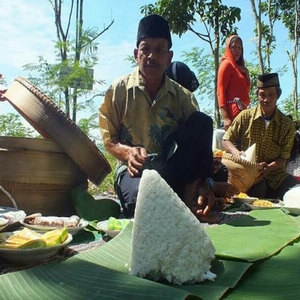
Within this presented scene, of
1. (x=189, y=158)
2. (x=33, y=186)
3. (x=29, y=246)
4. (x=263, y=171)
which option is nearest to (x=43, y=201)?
(x=33, y=186)

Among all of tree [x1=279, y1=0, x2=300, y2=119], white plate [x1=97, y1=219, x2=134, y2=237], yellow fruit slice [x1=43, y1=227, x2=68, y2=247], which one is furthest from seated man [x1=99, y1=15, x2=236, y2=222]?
tree [x1=279, y1=0, x2=300, y2=119]

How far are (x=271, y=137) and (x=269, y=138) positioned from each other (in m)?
0.02

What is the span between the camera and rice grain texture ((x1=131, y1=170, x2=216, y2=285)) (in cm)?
122

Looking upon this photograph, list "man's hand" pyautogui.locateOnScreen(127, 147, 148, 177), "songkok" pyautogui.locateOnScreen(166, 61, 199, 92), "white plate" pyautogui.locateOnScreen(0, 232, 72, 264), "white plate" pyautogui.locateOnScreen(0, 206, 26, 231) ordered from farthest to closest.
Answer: "songkok" pyautogui.locateOnScreen(166, 61, 199, 92) → "man's hand" pyautogui.locateOnScreen(127, 147, 148, 177) → "white plate" pyautogui.locateOnScreen(0, 206, 26, 231) → "white plate" pyautogui.locateOnScreen(0, 232, 72, 264)

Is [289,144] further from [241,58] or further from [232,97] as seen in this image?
[241,58]

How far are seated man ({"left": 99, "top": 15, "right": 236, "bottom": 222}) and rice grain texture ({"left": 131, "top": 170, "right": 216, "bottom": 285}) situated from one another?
97 cm

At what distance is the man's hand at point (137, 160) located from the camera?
7.29 feet

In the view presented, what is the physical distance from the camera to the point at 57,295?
1003 mm

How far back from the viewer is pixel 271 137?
3553 mm

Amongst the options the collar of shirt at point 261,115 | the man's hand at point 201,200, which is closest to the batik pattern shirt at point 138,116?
the man's hand at point 201,200

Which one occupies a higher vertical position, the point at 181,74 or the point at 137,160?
the point at 181,74

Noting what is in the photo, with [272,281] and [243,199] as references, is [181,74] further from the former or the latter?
[272,281]

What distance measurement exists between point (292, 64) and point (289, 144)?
893cm

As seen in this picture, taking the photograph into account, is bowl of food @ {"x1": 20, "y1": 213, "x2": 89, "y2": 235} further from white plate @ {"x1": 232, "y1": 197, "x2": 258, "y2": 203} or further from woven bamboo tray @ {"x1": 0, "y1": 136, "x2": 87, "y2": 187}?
white plate @ {"x1": 232, "y1": 197, "x2": 258, "y2": 203}
